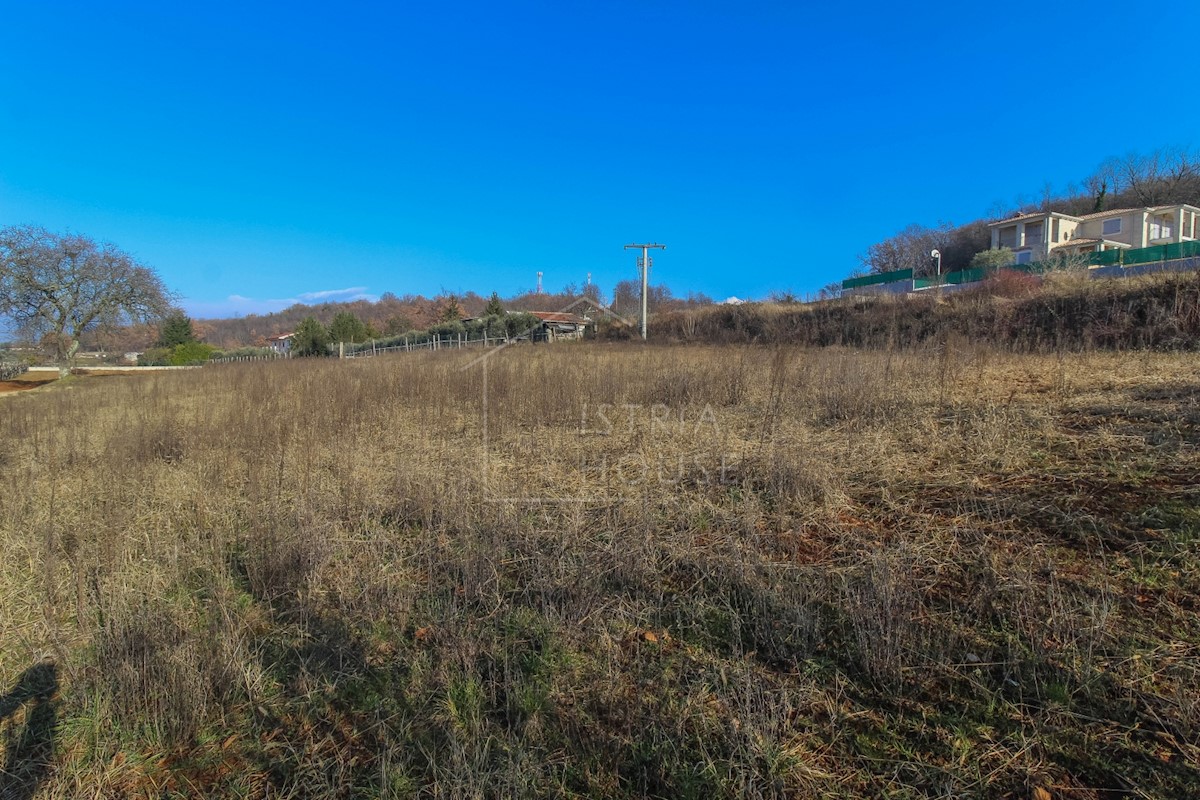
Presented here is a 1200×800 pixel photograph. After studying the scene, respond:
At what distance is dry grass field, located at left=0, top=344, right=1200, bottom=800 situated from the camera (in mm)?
1660

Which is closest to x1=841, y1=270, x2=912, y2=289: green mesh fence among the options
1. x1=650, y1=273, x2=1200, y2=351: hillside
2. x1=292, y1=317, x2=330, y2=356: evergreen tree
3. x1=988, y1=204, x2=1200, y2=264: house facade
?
x1=988, y1=204, x2=1200, y2=264: house facade

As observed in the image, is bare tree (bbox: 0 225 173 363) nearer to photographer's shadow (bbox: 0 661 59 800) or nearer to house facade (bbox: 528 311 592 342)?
house facade (bbox: 528 311 592 342)

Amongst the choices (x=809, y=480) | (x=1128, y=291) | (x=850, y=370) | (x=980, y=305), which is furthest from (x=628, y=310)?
(x=809, y=480)

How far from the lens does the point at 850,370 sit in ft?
24.5

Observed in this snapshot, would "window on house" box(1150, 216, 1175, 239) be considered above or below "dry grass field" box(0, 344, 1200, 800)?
above

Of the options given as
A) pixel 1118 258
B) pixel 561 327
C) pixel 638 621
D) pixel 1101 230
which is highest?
pixel 1101 230

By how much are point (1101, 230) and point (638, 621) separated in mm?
54769

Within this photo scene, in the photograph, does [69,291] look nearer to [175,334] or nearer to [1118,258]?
[175,334]

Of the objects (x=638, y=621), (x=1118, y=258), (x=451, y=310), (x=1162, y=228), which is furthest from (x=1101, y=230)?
(x=638, y=621)

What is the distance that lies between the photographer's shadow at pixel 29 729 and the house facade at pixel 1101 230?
45705mm

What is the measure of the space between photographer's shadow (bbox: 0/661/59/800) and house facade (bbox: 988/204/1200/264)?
45705 mm

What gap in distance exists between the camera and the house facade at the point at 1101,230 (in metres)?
36.1

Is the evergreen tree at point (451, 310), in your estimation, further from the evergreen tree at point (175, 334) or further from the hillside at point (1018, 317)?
the hillside at point (1018, 317)

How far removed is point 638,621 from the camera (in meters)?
2.42
